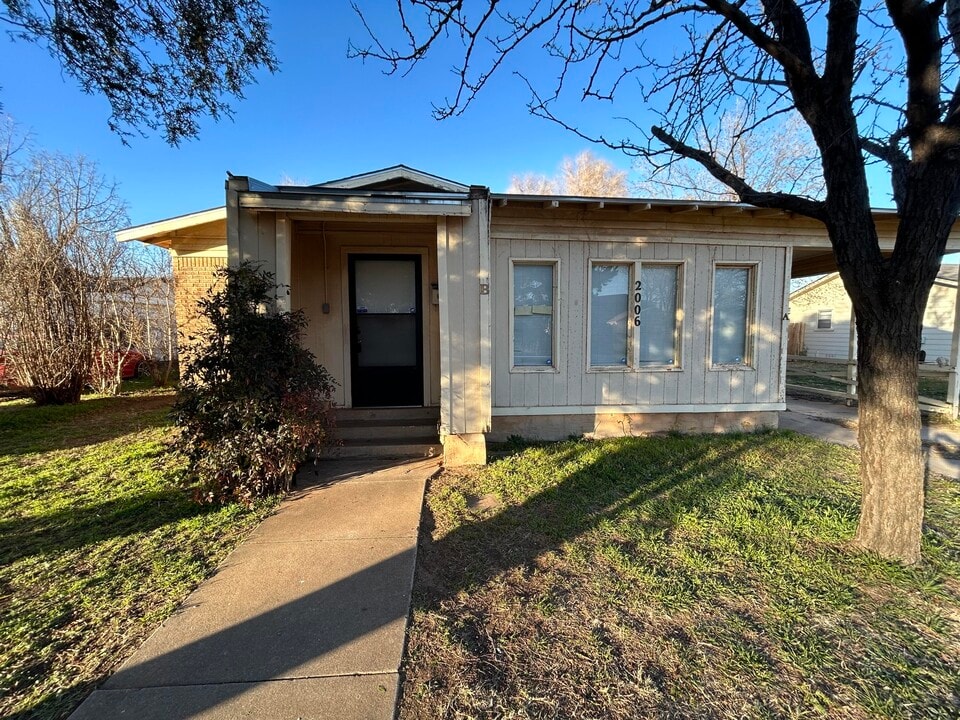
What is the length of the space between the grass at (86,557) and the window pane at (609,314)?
4442mm

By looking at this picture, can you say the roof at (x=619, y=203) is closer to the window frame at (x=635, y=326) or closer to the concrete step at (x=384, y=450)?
the window frame at (x=635, y=326)

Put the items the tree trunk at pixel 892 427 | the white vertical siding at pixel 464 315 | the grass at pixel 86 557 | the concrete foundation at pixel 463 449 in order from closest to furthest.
Result: the grass at pixel 86 557 → the tree trunk at pixel 892 427 → the white vertical siding at pixel 464 315 → the concrete foundation at pixel 463 449

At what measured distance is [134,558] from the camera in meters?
2.92

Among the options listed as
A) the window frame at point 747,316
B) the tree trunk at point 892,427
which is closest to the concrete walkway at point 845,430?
the window frame at point 747,316

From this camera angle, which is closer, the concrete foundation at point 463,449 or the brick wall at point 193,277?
the concrete foundation at point 463,449

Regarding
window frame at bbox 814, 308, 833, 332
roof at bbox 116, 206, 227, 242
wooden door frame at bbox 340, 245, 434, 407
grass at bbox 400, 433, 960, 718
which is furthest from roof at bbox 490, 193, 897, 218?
window frame at bbox 814, 308, 833, 332

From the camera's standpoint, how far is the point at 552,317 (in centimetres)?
575

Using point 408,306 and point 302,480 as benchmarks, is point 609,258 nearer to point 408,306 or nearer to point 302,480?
point 408,306

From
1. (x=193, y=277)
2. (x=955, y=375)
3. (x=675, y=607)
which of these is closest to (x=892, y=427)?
(x=675, y=607)

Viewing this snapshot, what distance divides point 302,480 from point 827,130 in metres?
5.15

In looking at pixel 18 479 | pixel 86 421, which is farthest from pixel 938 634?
pixel 86 421

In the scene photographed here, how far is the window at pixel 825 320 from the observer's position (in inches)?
863

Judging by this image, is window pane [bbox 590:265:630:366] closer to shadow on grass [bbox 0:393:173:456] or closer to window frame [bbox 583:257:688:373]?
window frame [bbox 583:257:688:373]

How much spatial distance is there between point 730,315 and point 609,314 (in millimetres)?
1850
